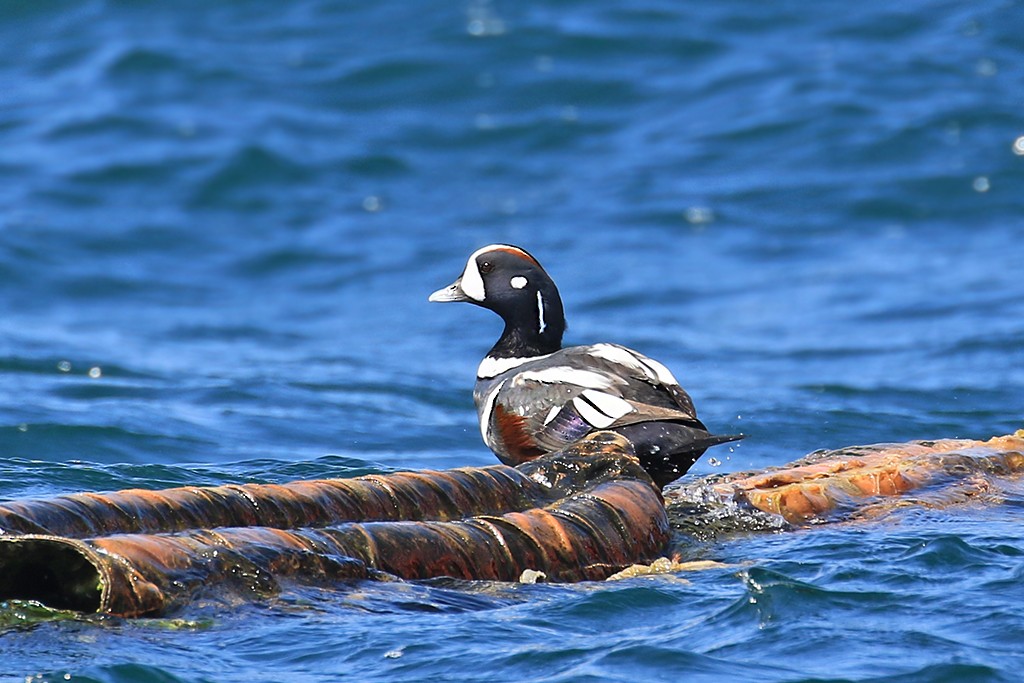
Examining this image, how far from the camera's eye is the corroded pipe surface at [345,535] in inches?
154

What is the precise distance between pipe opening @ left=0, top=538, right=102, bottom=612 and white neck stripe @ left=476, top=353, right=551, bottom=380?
10.2 ft

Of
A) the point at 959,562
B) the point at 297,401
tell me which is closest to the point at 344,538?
the point at 959,562

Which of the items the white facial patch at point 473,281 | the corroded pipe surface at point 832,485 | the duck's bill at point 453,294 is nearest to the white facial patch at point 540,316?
the white facial patch at point 473,281

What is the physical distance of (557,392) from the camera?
614cm

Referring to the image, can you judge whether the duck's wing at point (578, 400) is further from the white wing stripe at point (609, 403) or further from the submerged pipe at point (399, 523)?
the submerged pipe at point (399, 523)

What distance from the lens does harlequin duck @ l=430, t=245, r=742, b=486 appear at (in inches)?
228

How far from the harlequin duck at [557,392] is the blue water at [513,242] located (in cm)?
72

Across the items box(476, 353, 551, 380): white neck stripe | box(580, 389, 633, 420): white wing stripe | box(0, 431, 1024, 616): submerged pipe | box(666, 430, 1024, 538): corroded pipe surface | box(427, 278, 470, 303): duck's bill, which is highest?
box(427, 278, 470, 303): duck's bill

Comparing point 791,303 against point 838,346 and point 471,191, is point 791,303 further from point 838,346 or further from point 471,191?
point 471,191

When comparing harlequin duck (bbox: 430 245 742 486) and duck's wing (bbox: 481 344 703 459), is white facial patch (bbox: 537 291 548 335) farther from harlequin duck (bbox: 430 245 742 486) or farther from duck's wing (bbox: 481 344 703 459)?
duck's wing (bbox: 481 344 703 459)

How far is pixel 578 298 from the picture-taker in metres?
13.1

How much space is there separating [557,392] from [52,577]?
2.60 metres

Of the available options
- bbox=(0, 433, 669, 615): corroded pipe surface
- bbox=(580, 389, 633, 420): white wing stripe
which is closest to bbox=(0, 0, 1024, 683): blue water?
bbox=(0, 433, 669, 615): corroded pipe surface

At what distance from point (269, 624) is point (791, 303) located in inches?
366
